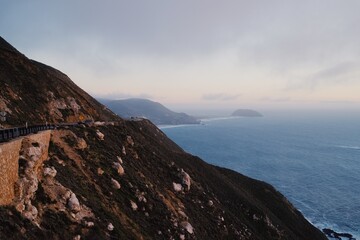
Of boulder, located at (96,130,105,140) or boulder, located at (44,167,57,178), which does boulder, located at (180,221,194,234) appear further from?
boulder, located at (44,167,57,178)

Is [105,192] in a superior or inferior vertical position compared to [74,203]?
inferior

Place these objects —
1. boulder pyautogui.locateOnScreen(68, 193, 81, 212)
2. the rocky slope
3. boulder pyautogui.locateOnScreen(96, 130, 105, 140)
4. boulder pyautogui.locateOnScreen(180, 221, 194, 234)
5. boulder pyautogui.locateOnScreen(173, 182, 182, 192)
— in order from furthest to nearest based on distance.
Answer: boulder pyautogui.locateOnScreen(173, 182, 182, 192), boulder pyautogui.locateOnScreen(96, 130, 105, 140), boulder pyautogui.locateOnScreen(180, 221, 194, 234), boulder pyautogui.locateOnScreen(68, 193, 81, 212), the rocky slope

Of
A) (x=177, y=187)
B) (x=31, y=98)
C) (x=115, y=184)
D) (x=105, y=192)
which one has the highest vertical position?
(x=31, y=98)

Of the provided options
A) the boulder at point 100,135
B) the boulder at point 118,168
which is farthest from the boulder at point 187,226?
the boulder at point 100,135

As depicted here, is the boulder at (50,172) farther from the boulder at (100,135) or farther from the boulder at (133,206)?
the boulder at (100,135)

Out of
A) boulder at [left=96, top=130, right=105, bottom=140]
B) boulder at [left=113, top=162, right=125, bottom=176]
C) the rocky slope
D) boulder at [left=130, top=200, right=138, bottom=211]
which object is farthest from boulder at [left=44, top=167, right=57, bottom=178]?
boulder at [left=96, top=130, right=105, bottom=140]

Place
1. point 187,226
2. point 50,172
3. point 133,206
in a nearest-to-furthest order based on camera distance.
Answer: point 50,172, point 133,206, point 187,226

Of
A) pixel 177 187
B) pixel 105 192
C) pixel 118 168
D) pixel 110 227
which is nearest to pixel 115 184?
pixel 105 192

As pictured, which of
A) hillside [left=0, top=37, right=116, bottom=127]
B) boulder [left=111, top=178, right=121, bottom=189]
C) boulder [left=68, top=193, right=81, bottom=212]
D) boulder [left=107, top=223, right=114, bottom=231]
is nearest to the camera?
boulder [left=68, top=193, right=81, bottom=212]

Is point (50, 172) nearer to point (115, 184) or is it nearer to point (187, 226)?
point (115, 184)

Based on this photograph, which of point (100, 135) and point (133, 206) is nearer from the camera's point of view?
point (133, 206)
